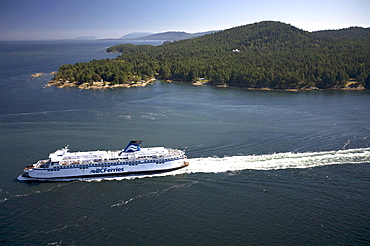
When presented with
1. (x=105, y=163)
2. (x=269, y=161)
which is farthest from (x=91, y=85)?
(x=269, y=161)

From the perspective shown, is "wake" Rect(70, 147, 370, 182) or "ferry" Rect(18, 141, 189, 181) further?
"wake" Rect(70, 147, 370, 182)

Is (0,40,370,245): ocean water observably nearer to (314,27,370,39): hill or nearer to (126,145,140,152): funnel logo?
(126,145,140,152): funnel logo

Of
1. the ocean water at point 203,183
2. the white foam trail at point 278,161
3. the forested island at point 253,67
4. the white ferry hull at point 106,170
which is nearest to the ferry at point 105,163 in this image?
the white ferry hull at point 106,170

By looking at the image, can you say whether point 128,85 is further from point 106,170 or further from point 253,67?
point 106,170

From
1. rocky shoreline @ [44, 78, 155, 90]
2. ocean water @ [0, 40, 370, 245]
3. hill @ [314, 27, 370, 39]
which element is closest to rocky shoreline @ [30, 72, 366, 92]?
rocky shoreline @ [44, 78, 155, 90]

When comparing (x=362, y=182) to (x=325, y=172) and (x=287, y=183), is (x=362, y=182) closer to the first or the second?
(x=325, y=172)
